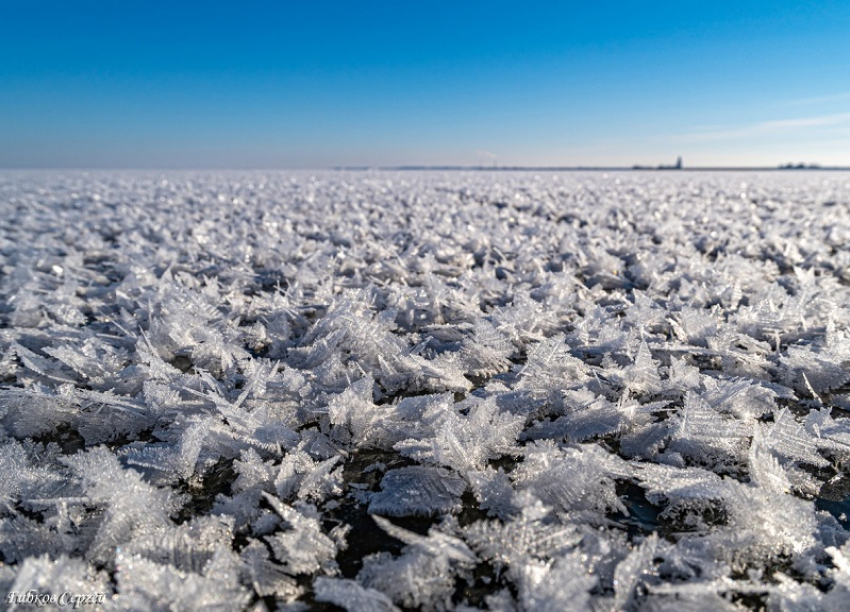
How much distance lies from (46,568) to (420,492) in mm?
859

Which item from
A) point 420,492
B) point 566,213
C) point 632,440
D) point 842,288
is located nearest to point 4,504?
point 420,492

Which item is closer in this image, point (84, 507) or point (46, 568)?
point (46, 568)

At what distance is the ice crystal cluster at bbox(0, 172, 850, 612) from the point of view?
1.09m

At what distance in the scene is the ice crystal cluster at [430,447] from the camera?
3.57 feet

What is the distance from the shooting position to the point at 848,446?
148 centimetres

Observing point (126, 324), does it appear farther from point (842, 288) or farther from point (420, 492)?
point (842, 288)

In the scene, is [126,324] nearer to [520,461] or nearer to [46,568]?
[46,568]

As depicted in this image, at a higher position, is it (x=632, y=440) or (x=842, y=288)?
(x=842, y=288)

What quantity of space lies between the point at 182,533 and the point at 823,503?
5.66 ft

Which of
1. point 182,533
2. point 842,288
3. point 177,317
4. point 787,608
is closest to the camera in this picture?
point 787,608

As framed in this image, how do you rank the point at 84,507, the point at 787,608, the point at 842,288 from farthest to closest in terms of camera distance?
the point at 842,288, the point at 84,507, the point at 787,608

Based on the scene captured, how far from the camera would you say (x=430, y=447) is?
149cm

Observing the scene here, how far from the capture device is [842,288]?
10.3 feet

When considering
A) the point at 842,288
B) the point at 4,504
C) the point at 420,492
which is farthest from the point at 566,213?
the point at 4,504
